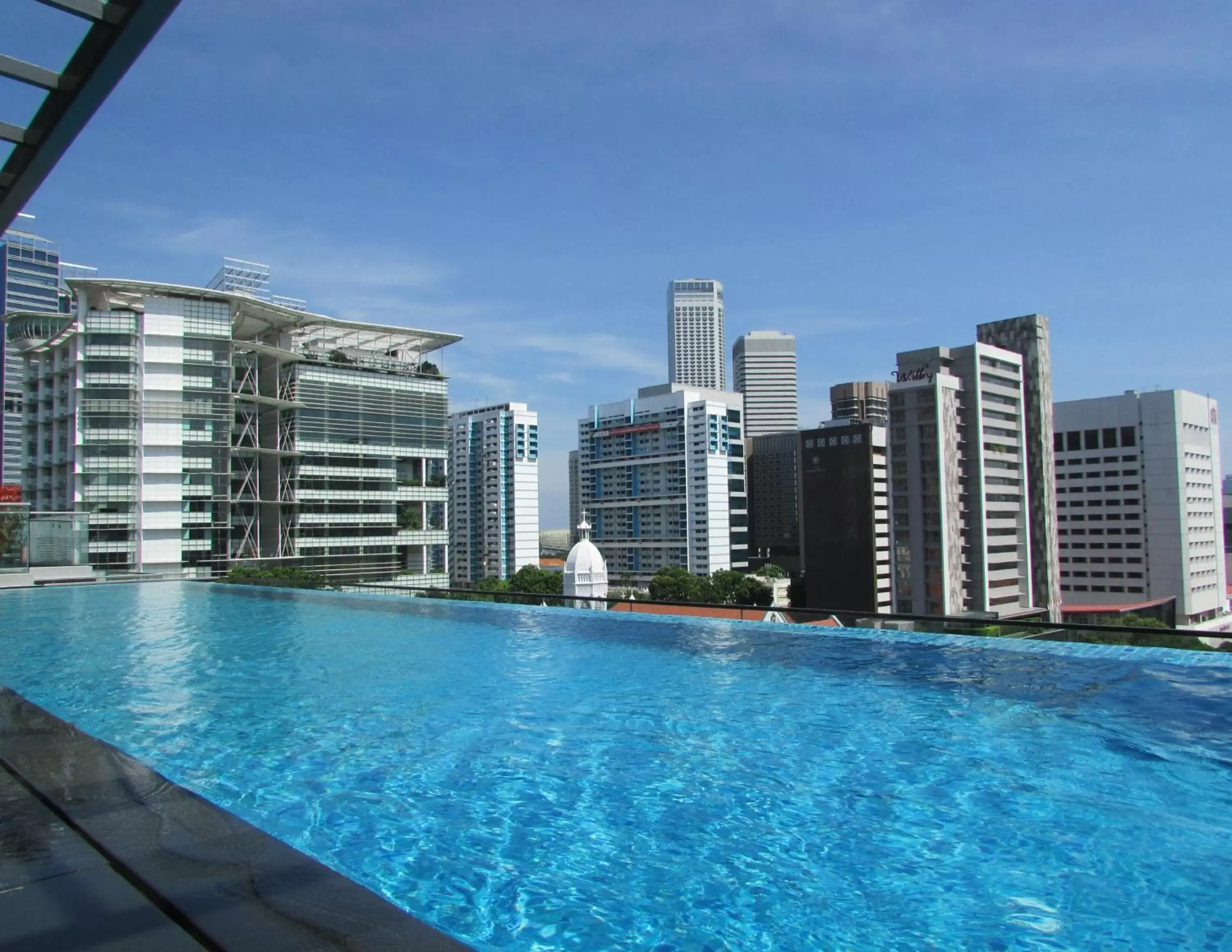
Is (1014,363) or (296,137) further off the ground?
(1014,363)

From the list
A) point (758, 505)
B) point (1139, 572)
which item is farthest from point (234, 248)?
point (758, 505)

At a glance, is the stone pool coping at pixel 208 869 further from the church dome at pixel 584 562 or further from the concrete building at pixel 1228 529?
the concrete building at pixel 1228 529

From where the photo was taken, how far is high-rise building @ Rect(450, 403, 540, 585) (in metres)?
104

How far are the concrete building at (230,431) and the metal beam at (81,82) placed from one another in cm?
3330

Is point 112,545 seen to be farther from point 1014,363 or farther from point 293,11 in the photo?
point 1014,363

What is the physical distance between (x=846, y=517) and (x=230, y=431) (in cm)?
5834

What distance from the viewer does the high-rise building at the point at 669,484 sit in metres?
99.3

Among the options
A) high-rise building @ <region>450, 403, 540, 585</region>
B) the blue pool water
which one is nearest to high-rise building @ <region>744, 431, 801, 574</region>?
high-rise building @ <region>450, 403, 540, 585</region>

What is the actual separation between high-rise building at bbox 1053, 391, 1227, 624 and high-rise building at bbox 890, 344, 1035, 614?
20.0 m

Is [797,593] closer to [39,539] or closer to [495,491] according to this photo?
[495,491]

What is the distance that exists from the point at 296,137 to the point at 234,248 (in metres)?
39.8

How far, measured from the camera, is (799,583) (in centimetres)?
8650

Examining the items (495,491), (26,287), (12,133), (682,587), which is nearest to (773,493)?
(495,491)

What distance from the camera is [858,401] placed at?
124 m
